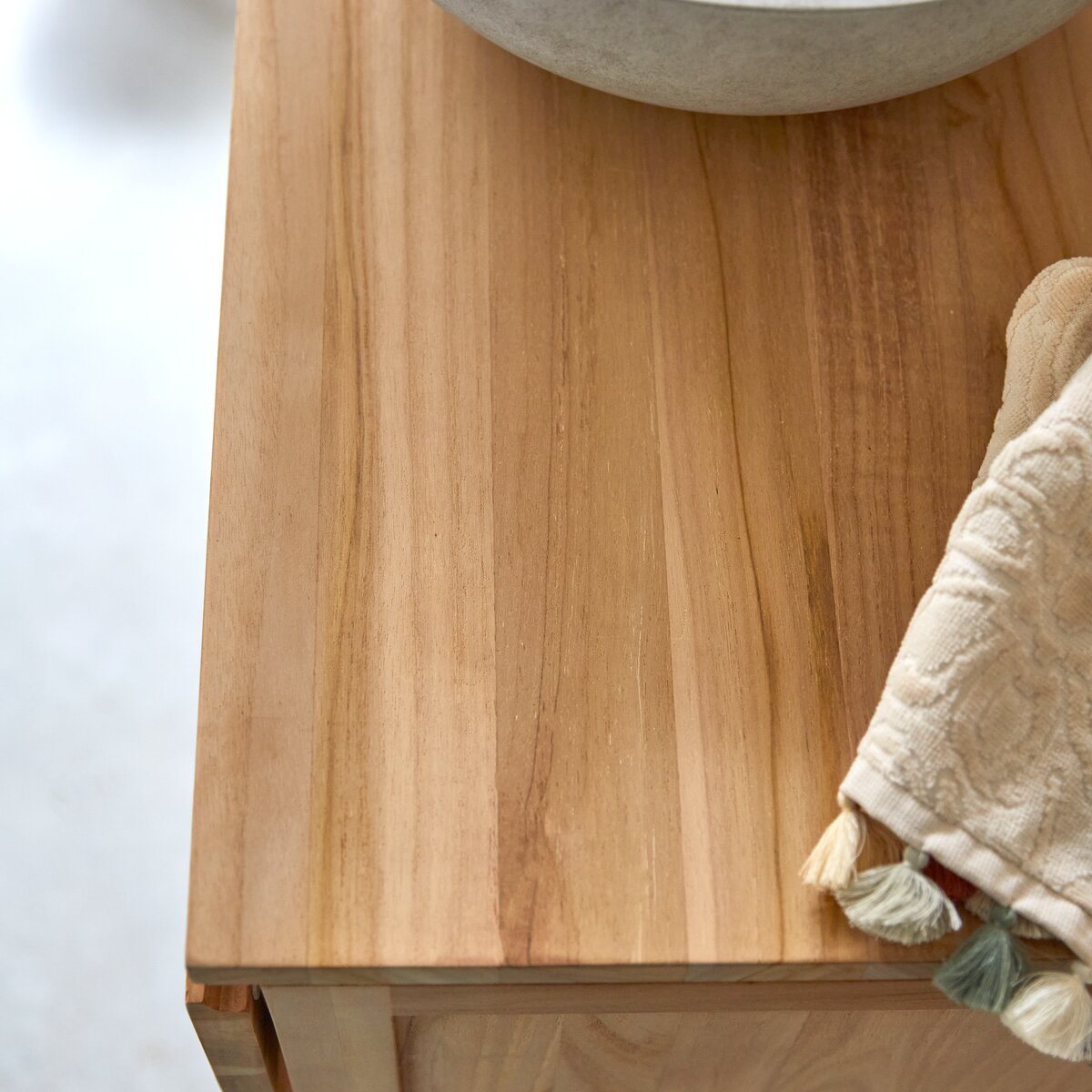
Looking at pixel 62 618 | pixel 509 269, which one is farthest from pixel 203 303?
pixel 509 269

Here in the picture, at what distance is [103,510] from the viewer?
1.13m

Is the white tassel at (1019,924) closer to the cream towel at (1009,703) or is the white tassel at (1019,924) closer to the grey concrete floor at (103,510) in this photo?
the cream towel at (1009,703)

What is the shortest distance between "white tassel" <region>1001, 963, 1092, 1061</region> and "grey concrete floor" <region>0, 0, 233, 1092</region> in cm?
71

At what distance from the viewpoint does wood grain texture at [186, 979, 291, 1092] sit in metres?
0.50

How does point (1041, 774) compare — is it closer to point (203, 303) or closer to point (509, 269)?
point (509, 269)

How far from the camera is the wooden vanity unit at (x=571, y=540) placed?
452 mm

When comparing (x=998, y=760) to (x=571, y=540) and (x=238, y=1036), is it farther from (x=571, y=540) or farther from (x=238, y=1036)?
(x=238, y=1036)

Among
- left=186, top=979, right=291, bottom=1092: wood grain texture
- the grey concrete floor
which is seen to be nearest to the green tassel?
left=186, top=979, right=291, bottom=1092: wood grain texture

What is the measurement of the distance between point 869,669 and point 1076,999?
133 mm

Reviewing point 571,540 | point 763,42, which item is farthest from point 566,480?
point 763,42

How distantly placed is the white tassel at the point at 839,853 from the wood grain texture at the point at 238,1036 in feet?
0.75

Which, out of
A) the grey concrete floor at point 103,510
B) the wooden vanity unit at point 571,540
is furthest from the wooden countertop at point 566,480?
the grey concrete floor at point 103,510

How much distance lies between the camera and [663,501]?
0.52 metres

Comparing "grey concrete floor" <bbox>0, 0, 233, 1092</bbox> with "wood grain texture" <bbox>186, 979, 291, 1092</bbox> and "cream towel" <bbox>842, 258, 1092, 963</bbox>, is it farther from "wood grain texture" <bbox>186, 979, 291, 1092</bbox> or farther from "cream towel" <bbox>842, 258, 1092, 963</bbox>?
"cream towel" <bbox>842, 258, 1092, 963</bbox>
